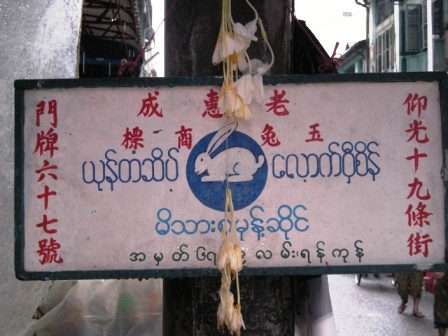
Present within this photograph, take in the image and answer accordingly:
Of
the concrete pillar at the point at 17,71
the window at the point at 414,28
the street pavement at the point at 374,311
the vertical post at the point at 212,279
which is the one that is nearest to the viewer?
the vertical post at the point at 212,279

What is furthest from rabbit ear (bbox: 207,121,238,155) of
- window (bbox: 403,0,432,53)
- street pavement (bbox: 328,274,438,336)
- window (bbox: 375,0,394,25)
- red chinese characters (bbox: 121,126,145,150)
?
window (bbox: 375,0,394,25)

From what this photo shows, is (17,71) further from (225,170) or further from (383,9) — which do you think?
(383,9)

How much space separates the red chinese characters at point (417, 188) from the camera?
73.4 inches

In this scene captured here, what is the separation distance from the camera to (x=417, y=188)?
6.15ft

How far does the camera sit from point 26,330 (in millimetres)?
4004

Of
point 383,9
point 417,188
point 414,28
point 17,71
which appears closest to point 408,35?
point 414,28

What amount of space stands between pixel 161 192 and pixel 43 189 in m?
0.39

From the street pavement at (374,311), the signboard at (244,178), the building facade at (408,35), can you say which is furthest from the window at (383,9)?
the signboard at (244,178)

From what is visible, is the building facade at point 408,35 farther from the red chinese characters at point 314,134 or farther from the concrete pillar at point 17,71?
the red chinese characters at point 314,134

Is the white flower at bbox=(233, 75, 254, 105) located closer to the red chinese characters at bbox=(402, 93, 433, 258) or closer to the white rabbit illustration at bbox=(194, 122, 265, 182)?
the white rabbit illustration at bbox=(194, 122, 265, 182)

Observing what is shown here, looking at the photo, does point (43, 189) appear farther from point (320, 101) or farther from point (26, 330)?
point (26, 330)

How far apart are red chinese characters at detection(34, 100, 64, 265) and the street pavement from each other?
847 cm

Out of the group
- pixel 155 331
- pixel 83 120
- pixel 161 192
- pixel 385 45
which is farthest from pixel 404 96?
pixel 385 45

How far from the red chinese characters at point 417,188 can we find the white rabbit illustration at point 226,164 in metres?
0.50
